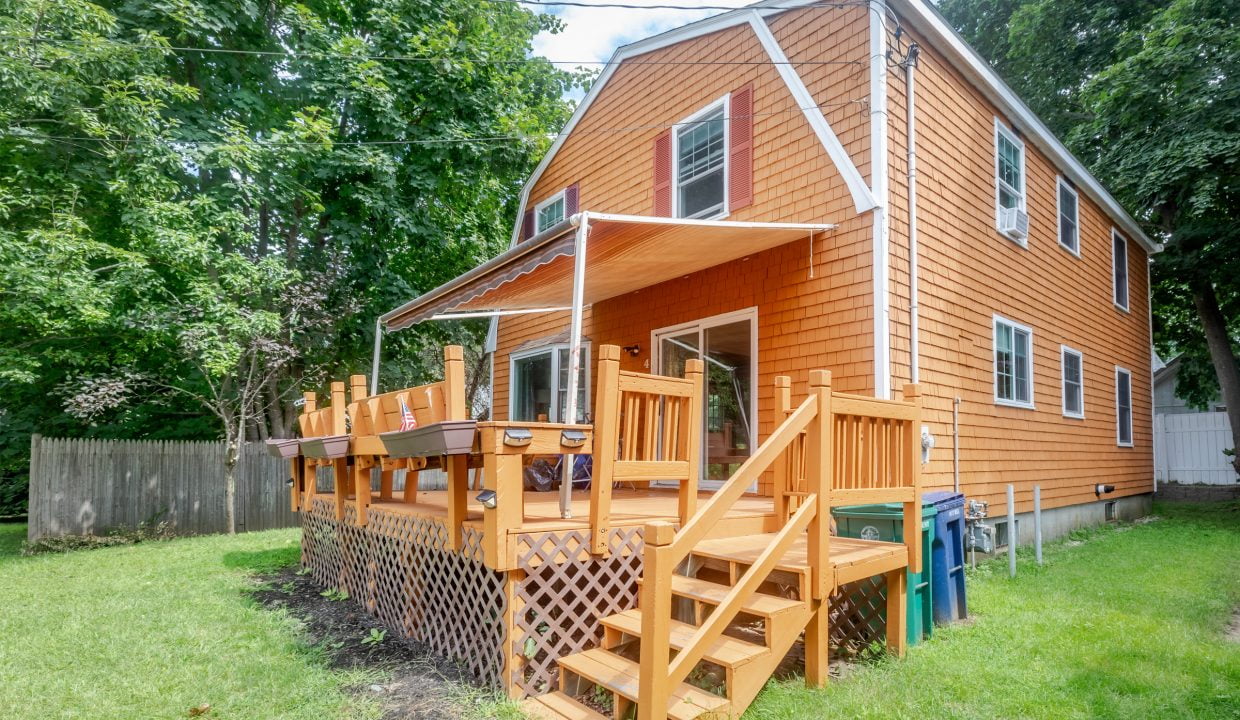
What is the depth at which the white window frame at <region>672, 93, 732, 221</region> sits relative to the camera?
739 centimetres

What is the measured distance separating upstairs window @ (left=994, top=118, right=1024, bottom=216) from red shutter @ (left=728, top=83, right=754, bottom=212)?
2.88 metres

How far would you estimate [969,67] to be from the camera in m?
7.26

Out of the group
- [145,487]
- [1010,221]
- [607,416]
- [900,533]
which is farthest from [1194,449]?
[145,487]

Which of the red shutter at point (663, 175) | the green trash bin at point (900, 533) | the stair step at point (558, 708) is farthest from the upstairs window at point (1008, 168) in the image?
the stair step at point (558, 708)

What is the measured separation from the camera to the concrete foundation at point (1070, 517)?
24.2 ft

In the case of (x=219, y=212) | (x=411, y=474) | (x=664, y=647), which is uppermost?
(x=219, y=212)

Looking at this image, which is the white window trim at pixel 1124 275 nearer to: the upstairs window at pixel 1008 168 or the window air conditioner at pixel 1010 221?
the upstairs window at pixel 1008 168

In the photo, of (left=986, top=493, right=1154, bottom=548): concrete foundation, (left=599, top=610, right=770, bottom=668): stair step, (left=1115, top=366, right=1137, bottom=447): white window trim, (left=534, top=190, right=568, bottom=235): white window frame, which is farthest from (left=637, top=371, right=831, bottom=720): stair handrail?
(left=1115, top=366, right=1137, bottom=447): white window trim

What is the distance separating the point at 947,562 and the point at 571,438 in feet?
9.16

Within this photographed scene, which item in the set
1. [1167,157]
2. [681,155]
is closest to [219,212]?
[681,155]

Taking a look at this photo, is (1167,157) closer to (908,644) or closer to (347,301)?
(908,644)

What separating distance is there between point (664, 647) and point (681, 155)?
20.4 feet

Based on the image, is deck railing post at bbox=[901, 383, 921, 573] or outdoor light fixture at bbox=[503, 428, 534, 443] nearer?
outdoor light fixture at bbox=[503, 428, 534, 443]

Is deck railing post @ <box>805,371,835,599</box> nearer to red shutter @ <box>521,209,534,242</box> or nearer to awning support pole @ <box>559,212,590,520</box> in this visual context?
awning support pole @ <box>559,212,590,520</box>
